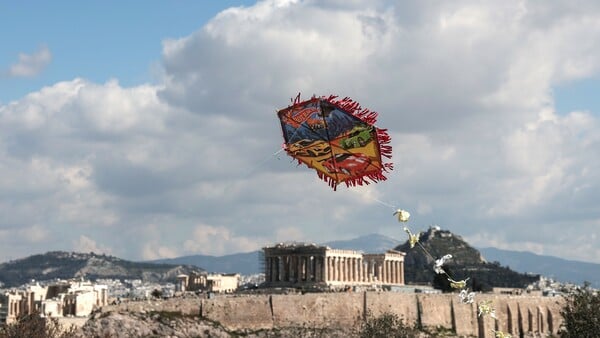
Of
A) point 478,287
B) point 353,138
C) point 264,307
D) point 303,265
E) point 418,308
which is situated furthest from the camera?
point 478,287

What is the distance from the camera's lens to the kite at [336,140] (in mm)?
22797

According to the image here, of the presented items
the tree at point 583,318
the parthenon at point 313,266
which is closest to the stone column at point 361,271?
the parthenon at point 313,266

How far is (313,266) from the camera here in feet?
504

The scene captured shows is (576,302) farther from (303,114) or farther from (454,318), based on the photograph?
(303,114)

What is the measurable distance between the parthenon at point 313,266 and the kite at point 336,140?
409 ft

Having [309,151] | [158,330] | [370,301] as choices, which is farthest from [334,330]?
[309,151]

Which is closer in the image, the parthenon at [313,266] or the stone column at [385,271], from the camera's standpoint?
the parthenon at [313,266]

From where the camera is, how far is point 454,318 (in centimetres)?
Answer: 14012

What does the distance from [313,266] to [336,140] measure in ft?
430

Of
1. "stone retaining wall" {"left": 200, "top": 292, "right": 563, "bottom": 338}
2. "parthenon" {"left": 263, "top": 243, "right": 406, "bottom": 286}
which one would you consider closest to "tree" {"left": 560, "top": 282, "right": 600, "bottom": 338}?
"stone retaining wall" {"left": 200, "top": 292, "right": 563, "bottom": 338}

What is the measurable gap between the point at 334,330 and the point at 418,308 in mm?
17191

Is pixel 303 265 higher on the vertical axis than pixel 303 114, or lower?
higher

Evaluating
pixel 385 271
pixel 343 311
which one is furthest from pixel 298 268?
pixel 343 311

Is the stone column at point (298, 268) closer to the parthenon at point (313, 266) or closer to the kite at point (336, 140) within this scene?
the parthenon at point (313, 266)
